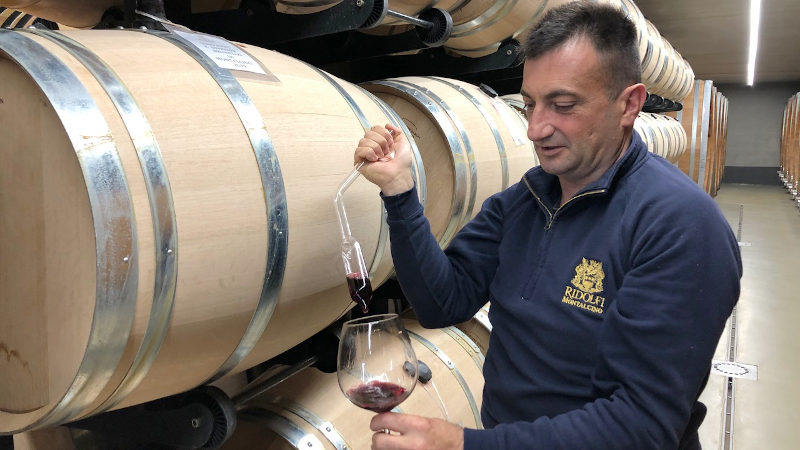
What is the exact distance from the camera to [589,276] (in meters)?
1.28

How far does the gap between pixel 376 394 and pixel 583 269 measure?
48cm

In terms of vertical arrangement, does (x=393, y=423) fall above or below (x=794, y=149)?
below

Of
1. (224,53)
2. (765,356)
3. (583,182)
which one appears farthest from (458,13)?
(765,356)

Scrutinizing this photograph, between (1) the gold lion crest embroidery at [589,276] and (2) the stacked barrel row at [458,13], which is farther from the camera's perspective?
(2) the stacked barrel row at [458,13]

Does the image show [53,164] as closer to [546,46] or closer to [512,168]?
[546,46]

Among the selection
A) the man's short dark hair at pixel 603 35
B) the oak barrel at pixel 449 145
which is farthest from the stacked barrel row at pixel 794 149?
the man's short dark hair at pixel 603 35

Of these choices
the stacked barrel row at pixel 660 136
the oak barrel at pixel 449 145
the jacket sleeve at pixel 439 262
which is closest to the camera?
the jacket sleeve at pixel 439 262

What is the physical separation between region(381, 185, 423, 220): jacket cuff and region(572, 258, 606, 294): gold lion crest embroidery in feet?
1.20

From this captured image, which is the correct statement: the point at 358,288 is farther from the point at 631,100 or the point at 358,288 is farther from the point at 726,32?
the point at 726,32

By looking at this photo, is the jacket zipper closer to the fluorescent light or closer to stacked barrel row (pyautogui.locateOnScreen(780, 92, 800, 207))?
the fluorescent light

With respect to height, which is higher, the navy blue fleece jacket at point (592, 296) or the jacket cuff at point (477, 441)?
the navy blue fleece jacket at point (592, 296)

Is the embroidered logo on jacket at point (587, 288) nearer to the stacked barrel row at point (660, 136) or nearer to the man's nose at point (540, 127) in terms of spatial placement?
the man's nose at point (540, 127)

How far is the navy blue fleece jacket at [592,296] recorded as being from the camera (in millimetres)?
1140

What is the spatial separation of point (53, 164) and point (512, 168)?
1.76 meters
